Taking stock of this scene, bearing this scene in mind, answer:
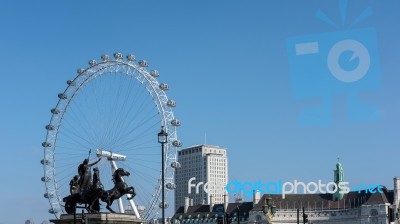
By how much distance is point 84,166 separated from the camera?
42656 mm

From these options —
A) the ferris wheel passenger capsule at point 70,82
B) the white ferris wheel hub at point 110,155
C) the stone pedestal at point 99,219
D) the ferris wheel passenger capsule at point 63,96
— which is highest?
the ferris wheel passenger capsule at point 70,82

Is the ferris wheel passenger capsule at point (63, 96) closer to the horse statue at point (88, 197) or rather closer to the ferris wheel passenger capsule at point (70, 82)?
the ferris wheel passenger capsule at point (70, 82)

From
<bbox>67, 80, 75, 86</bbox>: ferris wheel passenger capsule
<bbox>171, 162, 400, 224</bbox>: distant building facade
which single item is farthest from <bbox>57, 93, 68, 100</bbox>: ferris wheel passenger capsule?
<bbox>171, 162, 400, 224</bbox>: distant building facade

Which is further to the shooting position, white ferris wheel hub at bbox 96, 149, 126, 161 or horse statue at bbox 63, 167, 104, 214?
white ferris wheel hub at bbox 96, 149, 126, 161

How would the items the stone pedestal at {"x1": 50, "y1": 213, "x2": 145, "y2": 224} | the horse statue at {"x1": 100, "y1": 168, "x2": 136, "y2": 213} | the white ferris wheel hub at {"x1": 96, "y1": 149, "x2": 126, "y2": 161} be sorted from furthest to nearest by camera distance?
the white ferris wheel hub at {"x1": 96, "y1": 149, "x2": 126, "y2": 161} < the horse statue at {"x1": 100, "y1": 168, "x2": 136, "y2": 213} < the stone pedestal at {"x1": 50, "y1": 213, "x2": 145, "y2": 224}

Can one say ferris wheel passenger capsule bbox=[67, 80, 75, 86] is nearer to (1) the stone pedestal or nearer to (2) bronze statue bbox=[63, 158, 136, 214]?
(2) bronze statue bbox=[63, 158, 136, 214]

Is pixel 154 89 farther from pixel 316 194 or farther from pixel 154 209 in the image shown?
pixel 316 194

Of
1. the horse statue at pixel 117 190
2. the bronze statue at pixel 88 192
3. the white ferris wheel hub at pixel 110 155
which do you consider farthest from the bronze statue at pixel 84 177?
the white ferris wheel hub at pixel 110 155

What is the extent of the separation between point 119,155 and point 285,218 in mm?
106195

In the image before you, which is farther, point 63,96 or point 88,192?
point 63,96

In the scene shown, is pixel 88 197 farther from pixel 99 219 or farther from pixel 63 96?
pixel 63 96

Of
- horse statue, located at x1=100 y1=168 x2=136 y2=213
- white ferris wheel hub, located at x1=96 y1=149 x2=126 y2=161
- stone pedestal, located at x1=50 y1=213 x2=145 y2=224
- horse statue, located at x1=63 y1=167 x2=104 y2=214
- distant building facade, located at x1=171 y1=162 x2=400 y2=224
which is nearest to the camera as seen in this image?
stone pedestal, located at x1=50 y1=213 x2=145 y2=224

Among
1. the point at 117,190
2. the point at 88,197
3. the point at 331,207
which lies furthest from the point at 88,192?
the point at 331,207

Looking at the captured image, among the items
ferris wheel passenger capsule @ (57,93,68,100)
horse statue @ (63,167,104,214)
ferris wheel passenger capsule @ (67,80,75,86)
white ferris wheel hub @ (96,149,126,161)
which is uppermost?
ferris wheel passenger capsule @ (67,80,75,86)
